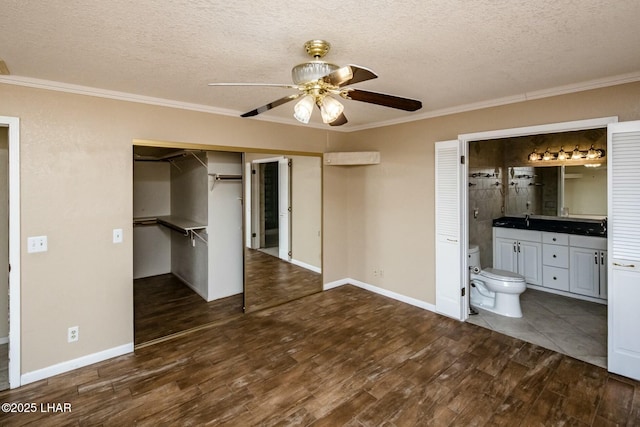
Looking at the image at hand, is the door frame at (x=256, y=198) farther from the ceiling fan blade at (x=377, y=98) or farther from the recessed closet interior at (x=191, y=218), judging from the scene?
the ceiling fan blade at (x=377, y=98)

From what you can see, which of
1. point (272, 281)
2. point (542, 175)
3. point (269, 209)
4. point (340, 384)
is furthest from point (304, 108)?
point (542, 175)

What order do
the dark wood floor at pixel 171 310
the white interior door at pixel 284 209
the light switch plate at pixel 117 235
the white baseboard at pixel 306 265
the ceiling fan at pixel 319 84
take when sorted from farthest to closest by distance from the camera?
1. the white baseboard at pixel 306 265
2. the white interior door at pixel 284 209
3. the dark wood floor at pixel 171 310
4. the light switch plate at pixel 117 235
5. the ceiling fan at pixel 319 84

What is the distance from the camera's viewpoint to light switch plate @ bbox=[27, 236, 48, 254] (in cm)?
254

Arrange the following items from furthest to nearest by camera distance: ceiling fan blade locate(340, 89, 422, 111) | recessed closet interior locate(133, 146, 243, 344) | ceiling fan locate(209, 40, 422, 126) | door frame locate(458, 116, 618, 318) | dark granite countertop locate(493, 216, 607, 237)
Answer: recessed closet interior locate(133, 146, 243, 344), dark granite countertop locate(493, 216, 607, 237), door frame locate(458, 116, 618, 318), ceiling fan blade locate(340, 89, 422, 111), ceiling fan locate(209, 40, 422, 126)

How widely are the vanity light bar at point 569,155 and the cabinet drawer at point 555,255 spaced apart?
1344 mm

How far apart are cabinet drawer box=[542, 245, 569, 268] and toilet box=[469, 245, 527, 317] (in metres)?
0.84

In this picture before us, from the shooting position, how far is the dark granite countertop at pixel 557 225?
409 centimetres

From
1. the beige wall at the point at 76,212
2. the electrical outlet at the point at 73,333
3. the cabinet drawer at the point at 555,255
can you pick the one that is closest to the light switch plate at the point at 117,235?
the beige wall at the point at 76,212

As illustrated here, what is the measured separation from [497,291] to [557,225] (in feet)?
5.10

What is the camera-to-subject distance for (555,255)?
435 cm

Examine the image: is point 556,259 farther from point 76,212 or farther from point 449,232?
point 76,212

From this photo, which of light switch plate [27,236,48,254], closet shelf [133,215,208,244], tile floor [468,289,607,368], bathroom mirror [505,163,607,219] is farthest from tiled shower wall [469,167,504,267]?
light switch plate [27,236,48,254]

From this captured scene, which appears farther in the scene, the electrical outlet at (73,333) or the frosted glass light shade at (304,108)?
the electrical outlet at (73,333)

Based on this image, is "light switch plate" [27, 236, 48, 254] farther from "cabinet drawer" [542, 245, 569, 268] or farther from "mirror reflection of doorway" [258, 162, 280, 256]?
"cabinet drawer" [542, 245, 569, 268]
